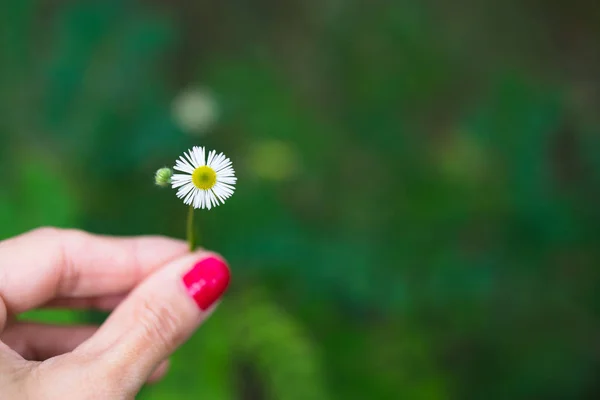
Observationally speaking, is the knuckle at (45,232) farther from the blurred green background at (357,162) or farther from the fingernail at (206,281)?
the blurred green background at (357,162)

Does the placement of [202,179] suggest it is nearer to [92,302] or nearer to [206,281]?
[206,281]

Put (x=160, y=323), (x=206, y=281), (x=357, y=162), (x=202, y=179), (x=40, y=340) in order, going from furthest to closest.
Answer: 1. (x=357, y=162)
2. (x=40, y=340)
3. (x=206, y=281)
4. (x=160, y=323)
5. (x=202, y=179)

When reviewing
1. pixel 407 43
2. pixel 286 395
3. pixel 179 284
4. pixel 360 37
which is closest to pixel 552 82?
pixel 407 43

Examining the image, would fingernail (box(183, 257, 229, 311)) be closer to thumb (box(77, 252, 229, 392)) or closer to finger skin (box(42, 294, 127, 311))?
thumb (box(77, 252, 229, 392))

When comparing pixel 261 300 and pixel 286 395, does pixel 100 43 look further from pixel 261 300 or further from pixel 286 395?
pixel 286 395

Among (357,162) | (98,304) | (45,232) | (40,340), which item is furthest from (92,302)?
(357,162)
